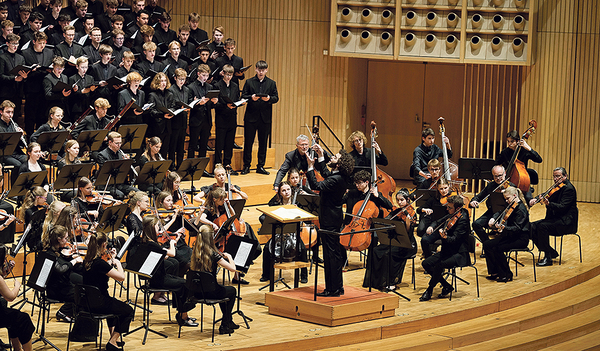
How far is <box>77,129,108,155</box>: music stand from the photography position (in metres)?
7.55

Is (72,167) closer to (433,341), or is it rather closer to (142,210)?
(142,210)

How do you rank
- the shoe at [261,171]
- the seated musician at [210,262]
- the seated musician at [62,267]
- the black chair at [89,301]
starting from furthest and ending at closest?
the shoe at [261,171], the seated musician at [210,262], the seated musician at [62,267], the black chair at [89,301]

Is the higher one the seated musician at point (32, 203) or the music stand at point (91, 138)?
the music stand at point (91, 138)

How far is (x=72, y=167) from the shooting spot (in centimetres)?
693

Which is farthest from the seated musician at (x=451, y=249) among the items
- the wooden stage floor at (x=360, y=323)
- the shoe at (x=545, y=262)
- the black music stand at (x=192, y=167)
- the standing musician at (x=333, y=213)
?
the black music stand at (x=192, y=167)

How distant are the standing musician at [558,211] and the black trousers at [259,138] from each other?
3.51 metres

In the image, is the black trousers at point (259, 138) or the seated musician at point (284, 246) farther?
the black trousers at point (259, 138)

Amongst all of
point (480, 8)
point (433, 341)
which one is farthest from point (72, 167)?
point (480, 8)

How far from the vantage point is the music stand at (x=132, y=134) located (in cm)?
788

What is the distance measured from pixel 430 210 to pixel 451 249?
31.0 inches

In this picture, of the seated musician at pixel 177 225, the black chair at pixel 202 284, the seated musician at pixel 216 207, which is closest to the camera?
the black chair at pixel 202 284

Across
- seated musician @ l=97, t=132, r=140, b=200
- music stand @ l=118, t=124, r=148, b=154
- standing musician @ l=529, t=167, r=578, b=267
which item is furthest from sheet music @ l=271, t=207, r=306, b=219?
standing musician @ l=529, t=167, r=578, b=267

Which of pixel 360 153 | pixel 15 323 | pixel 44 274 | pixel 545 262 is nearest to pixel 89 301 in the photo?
pixel 44 274

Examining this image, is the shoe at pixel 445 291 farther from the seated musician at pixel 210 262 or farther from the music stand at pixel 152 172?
the music stand at pixel 152 172
